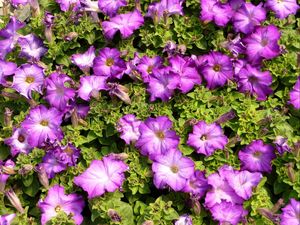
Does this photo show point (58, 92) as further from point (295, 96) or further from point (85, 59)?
point (295, 96)

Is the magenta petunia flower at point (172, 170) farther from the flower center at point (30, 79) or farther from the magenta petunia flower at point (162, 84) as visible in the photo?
the flower center at point (30, 79)

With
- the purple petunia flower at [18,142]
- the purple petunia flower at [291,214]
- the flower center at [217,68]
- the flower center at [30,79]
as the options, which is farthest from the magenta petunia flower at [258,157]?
the flower center at [30,79]

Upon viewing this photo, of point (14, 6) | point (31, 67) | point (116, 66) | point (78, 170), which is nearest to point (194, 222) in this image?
point (78, 170)

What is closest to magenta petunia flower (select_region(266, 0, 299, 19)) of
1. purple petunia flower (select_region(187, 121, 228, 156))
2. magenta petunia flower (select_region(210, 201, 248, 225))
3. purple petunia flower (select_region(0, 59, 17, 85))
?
purple petunia flower (select_region(187, 121, 228, 156))

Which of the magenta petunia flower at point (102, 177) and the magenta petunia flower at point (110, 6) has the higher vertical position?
the magenta petunia flower at point (110, 6)

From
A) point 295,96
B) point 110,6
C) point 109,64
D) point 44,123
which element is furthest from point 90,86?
point 295,96

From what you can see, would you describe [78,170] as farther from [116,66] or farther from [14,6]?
[14,6]
